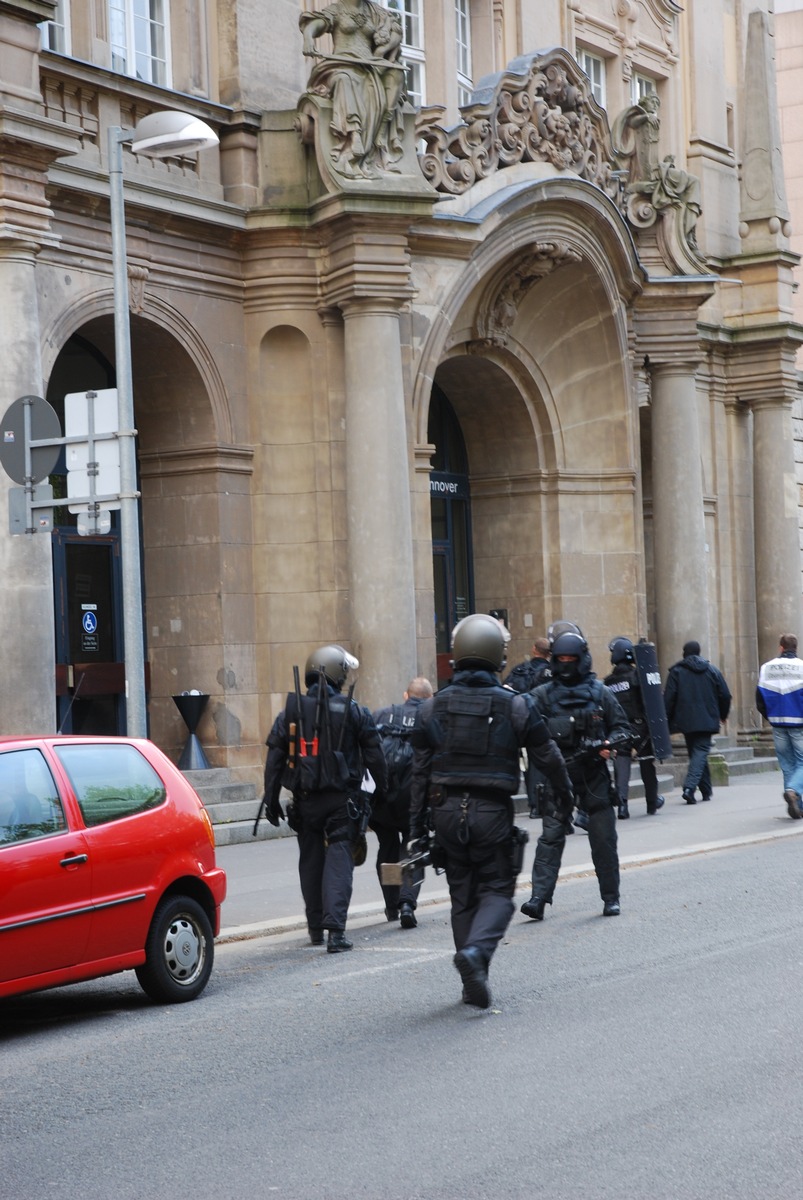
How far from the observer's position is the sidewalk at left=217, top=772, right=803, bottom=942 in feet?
39.0

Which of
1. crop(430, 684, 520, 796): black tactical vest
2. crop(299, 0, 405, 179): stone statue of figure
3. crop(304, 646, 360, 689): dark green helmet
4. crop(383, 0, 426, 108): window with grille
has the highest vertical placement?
crop(383, 0, 426, 108): window with grille

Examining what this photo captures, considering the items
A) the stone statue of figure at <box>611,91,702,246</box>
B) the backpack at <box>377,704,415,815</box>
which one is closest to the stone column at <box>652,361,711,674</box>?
the stone statue of figure at <box>611,91,702,246</box>

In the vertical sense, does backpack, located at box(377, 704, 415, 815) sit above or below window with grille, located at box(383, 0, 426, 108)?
below

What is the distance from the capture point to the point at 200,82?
18.1 metres

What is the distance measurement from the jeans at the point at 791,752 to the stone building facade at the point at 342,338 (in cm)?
383

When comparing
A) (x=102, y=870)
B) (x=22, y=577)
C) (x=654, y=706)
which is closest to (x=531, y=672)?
(x=654, y=706)

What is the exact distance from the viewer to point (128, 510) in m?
12.5

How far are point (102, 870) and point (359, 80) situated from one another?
11725 mm

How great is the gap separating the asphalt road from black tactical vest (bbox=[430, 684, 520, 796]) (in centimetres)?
105

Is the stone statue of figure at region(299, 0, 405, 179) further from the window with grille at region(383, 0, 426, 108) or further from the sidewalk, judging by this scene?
the sidewalk

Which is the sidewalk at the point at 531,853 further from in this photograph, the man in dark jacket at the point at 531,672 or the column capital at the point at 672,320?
the column capital at the point at 672,320

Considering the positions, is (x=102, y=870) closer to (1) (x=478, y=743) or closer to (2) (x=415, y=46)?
(1) (x=478, y=743)

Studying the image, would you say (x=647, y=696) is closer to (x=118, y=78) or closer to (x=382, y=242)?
(x=382, y=242)

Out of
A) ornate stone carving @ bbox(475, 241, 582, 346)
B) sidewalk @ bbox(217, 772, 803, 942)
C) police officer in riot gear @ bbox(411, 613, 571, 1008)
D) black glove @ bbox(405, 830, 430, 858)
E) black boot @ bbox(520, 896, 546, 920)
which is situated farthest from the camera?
ornate stone carving @ bbox(475, 241, 582, 346)
